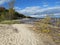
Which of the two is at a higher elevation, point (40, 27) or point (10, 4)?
point (10, 4)

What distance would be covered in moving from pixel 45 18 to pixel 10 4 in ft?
13.2

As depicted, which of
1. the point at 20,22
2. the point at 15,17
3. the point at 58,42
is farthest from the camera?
the point at 15,17

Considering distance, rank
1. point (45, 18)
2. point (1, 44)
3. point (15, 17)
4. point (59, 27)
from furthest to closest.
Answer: point (15, 17) → point (59, 27) → point (45, 18) → point (1, 44)

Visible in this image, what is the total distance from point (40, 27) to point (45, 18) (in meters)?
0.69

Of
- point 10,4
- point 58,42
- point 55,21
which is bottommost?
point 58,42

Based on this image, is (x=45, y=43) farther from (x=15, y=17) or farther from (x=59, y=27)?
(x=15, y=17)

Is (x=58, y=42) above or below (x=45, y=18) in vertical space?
below

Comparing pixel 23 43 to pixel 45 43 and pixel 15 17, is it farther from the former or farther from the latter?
pixel 15 17

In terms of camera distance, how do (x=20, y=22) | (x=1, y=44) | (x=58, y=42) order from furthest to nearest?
1. (x=20, y=22)
2. (x=58, y=42)
3. (x=1, y=44)

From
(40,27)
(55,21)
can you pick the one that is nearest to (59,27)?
(55,21)

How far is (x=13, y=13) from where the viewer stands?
658 inches

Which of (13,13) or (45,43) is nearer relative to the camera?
(45,43)

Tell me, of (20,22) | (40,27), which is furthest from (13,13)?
(40,27)

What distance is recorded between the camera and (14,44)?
325 inches
